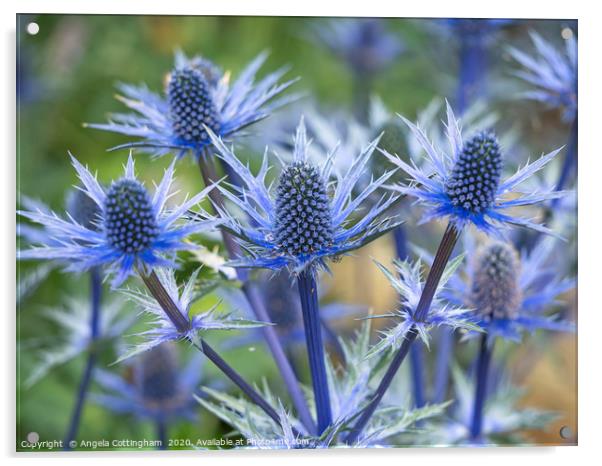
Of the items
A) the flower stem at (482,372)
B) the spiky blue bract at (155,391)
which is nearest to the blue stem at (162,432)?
the spiky blue bract at (155,391)

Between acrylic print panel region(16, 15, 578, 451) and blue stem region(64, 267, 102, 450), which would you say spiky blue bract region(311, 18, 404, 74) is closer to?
acrylic print panel region(16, 15, 578, 451)

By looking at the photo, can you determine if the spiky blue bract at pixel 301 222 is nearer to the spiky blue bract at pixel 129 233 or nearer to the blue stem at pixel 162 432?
the spiky blue bract at pixel 129 233

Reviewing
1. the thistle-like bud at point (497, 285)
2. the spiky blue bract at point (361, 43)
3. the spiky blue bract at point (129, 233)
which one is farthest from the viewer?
the spiky blue bract at point (361, 43)

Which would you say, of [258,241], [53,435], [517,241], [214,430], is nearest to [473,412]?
[517,241]

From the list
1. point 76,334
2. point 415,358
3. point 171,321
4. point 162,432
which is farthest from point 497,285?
point 76,334

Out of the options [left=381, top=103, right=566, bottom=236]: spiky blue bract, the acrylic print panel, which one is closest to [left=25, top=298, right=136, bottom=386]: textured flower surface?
the acrylic print panel
